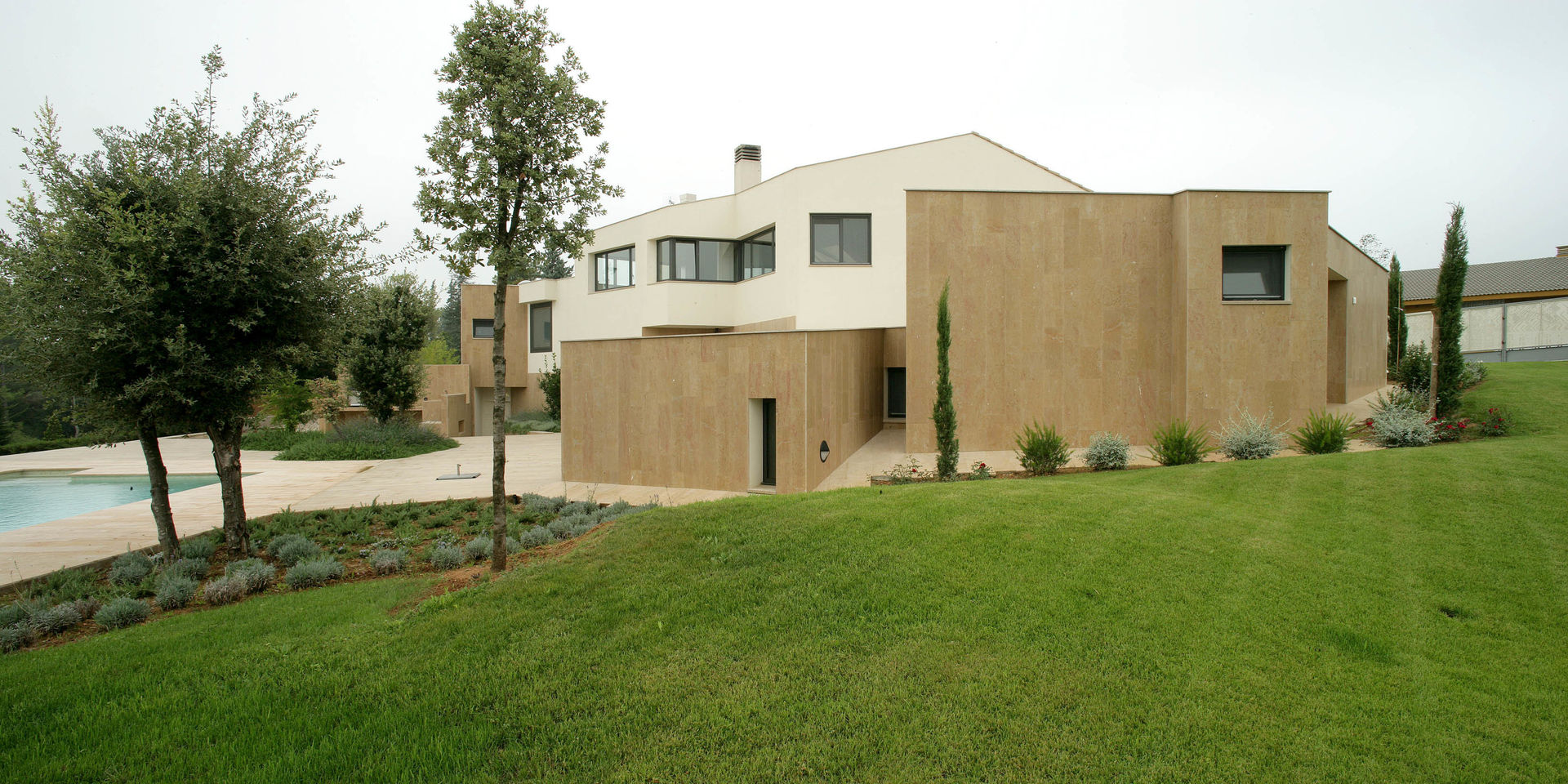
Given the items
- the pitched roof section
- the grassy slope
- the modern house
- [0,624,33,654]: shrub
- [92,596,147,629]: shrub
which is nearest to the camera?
the grassy slope

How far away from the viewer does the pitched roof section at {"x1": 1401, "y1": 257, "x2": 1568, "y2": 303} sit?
2994 centimetres

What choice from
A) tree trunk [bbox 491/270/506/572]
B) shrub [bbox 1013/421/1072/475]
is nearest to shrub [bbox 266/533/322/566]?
tree trunk [bbox 491/270/506/572]

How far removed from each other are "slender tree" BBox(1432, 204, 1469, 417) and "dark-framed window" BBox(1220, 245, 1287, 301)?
3.01 meters

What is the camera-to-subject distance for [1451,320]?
1305 cm

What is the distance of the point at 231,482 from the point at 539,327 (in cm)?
2010

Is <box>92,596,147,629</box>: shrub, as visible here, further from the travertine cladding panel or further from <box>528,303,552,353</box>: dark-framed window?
<box>528,303,552,353</box>: dark-framed window

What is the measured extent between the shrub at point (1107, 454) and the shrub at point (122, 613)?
39.6ft

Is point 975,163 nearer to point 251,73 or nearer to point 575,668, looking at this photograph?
point 251,73

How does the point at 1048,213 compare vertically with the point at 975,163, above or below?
below

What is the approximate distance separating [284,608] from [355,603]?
2.16 feet

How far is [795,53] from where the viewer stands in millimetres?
15477

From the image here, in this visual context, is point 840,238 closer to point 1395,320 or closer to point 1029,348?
point 1029,348

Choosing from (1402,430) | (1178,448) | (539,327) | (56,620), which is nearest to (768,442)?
(1178,448)

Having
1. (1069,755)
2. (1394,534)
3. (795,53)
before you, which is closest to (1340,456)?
(1394,534)
